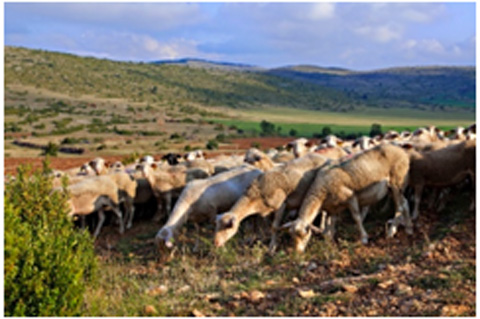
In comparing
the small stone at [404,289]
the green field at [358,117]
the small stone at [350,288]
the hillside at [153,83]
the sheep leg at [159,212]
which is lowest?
the small stone at [350,288]

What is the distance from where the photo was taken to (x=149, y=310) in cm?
770

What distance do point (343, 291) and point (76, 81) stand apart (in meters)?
86.1

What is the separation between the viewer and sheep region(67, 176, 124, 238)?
14.5m

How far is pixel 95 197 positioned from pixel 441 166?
838cm

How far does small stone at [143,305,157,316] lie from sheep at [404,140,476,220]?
628 centimetres

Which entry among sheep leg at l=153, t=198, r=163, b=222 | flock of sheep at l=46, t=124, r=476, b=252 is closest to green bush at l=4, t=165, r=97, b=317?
flock of sheep at l=46, t=124, r=476, b=252

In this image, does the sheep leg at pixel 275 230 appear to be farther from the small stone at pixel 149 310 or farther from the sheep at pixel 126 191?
the sheep at pixel 126 191

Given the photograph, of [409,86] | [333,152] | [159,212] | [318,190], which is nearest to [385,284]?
[318,190]

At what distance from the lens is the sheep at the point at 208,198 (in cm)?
1232

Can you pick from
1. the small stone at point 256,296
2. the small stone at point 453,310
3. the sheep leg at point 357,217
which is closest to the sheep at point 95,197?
the sheep leg at point 357,217

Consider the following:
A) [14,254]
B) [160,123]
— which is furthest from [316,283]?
[160,123]

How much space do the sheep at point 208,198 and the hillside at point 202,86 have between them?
238 feet

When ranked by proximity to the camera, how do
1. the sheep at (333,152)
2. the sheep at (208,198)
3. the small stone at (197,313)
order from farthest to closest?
the sheep at (333,152), the sheep at (208,198), the small stone at (197,313)

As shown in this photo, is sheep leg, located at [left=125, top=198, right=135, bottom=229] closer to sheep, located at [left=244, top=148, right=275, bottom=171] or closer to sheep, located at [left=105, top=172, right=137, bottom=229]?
sheep, located at [left=105, top=172, right=137, bottom=229]
